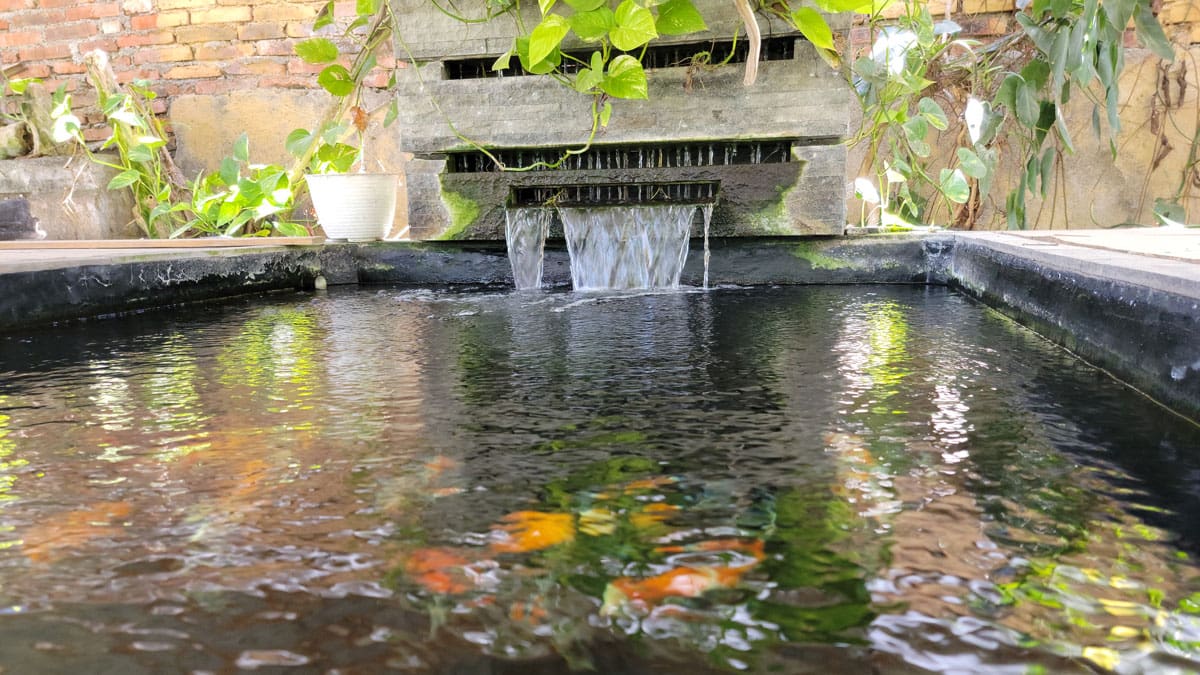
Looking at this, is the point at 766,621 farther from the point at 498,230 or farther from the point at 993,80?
the point at 993,80

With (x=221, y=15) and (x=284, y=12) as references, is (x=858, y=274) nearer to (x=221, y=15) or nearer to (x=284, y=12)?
(x=284, y=12)

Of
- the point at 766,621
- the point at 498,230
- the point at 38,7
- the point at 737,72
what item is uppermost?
the point at 38,7

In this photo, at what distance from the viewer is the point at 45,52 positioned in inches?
204

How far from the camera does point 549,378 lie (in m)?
1.25

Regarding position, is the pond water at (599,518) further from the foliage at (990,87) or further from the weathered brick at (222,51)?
the weathered brick at (222,51)

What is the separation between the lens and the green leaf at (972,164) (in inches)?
130

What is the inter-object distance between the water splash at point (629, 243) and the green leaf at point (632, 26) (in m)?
0.55

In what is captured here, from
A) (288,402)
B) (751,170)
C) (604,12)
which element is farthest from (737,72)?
(288,402)

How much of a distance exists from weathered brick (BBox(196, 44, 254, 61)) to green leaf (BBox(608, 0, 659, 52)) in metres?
3.36

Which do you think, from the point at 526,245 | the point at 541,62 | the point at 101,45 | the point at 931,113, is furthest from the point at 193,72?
the point at 931,113

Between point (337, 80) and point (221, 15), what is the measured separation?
2174 millimetres

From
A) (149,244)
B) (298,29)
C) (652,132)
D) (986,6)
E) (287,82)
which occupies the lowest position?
(149,244)

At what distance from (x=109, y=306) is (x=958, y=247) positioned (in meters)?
2.38

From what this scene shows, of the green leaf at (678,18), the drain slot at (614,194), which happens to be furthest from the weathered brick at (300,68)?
the green leaf at (678,18)
